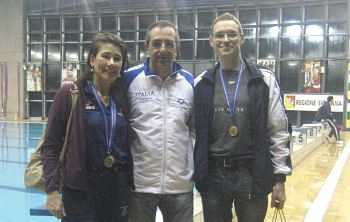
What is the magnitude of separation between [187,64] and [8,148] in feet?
36.9

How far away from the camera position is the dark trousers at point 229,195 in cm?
233

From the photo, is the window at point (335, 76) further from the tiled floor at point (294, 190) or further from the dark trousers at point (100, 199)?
the dark trousers at point (100, 199)

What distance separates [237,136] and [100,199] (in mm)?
807

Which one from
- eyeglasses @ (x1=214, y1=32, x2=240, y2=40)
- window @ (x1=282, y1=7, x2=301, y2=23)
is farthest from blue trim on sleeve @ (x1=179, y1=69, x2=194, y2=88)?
window @ (x1=282, y1=7, x2=301, y2=23)

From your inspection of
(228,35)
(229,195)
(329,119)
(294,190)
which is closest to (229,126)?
(229,195)

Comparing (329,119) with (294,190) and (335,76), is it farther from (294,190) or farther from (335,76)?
(294,190)

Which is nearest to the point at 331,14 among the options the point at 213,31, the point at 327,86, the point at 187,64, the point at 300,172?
the point at 327,86

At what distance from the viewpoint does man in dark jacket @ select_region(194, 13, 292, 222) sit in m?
2.32

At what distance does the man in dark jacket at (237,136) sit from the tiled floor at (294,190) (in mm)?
2521

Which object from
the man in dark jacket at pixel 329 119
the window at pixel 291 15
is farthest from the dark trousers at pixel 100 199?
the window at pixel 291 15

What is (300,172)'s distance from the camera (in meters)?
7.96

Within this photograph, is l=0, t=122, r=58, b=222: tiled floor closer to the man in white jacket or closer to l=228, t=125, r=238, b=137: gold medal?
the man in white jacket

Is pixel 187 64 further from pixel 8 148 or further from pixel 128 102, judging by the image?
pixel 128 102

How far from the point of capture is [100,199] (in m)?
2.19
